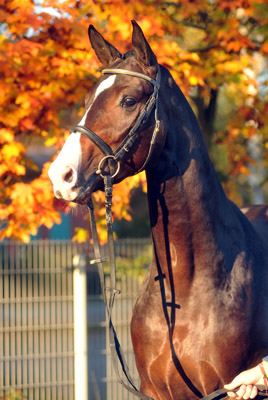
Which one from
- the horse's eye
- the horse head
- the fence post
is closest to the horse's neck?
the horse head

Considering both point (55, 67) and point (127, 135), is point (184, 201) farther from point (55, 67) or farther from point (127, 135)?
point (55, 67)

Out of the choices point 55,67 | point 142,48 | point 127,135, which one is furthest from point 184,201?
point 55,67

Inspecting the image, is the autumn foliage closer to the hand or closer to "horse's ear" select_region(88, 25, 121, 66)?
"horse's ear" select_region(88, 25, 121, 66)

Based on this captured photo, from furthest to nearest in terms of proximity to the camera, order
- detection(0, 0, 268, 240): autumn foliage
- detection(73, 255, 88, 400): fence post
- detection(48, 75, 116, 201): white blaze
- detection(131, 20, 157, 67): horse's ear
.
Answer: detection(73, 255, 88, 400): fence post
detection(0, 0, 268, 240): autumn foliage
detection(131, 20, 157, 67): horse's ear
detection(48, 75, 116, 201): white blaze

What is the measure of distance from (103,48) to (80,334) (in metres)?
3.82

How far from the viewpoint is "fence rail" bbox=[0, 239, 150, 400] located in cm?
612

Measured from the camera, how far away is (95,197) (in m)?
4.89

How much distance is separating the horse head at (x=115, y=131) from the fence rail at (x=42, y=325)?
3.56m

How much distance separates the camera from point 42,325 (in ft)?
20.2

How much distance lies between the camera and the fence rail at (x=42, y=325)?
20.1 ft

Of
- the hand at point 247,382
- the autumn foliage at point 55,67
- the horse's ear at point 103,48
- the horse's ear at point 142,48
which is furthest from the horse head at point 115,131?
the autumn foliage at point 55,67

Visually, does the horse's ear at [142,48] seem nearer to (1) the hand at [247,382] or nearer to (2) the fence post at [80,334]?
(1) the hand at [247,382]

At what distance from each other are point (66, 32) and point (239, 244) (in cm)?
270

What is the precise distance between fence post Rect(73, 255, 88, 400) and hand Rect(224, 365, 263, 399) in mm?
3573
